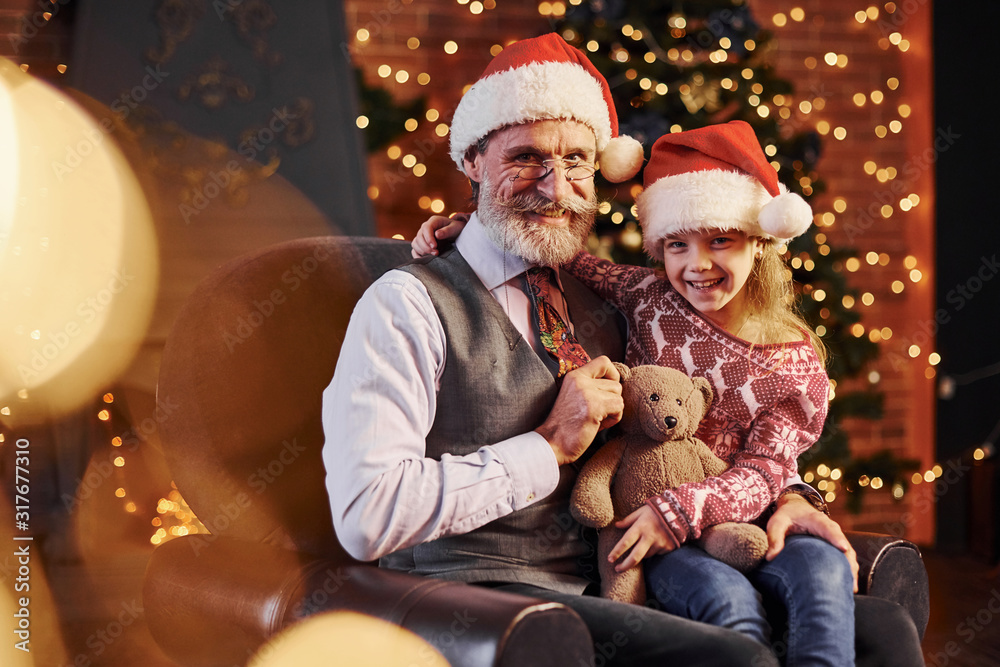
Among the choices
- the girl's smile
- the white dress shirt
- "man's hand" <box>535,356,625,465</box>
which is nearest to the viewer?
the white dress shirt


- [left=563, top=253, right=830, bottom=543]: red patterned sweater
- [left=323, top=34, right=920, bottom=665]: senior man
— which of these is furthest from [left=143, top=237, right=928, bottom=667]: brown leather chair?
[left=563, top=253, right=830, bottom=543]: red patterned sweater

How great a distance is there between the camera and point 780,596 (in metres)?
1.30

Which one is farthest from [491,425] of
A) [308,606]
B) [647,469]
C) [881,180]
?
[881,180]

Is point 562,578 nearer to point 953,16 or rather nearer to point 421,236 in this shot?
point 421,236

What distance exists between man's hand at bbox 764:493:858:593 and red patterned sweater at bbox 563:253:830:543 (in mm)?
34

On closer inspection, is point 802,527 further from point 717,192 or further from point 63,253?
point 63,253

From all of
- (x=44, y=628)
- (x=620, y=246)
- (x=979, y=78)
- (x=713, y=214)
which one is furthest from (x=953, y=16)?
(x=44, y=628)

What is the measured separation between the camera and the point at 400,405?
4.07 feet

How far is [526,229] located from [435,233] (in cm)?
20

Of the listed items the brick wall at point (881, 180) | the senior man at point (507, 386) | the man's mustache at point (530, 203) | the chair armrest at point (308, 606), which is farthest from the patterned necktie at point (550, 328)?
the brick wall at point (881, 180)

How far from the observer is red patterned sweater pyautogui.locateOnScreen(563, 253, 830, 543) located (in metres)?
1.38

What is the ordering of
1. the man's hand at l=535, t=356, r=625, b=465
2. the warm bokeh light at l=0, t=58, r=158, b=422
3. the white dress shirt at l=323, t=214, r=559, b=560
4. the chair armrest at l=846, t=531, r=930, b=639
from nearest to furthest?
the white dress shirt at l=323, t=214, r=559, b=560 < the man's hand at l=535, t=356, r=625, b=465 < the chair armrest at l=846, t=531, r=930, b=639 < the warm bokeh light at l=0, t=58, r=158, b=422

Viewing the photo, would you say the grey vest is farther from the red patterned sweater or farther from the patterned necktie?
the red patterned sweater

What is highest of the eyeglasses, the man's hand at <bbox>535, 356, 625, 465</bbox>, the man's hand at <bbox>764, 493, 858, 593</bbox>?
the eyeglasses
